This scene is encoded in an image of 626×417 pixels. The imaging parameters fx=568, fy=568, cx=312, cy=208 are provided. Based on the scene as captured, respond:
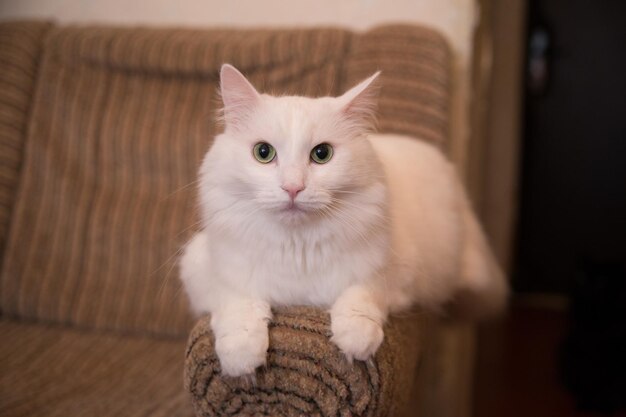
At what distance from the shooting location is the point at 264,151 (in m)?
0.98

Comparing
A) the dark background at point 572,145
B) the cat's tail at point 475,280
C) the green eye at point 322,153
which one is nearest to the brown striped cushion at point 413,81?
the cat's tail at point 475,280

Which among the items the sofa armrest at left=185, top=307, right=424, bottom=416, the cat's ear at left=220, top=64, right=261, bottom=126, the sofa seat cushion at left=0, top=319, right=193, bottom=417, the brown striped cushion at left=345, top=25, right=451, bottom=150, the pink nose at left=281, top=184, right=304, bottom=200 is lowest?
the sofa seat cushion at left=0, top=319, right=193, bottom=417

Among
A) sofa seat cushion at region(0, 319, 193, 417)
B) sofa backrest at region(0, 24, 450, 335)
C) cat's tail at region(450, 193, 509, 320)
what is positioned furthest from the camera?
sofa backrest at region(0, 24, 450, 335)

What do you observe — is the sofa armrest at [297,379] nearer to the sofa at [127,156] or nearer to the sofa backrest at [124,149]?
the sofa at [127,156]

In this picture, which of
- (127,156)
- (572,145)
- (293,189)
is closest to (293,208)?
(293,189)

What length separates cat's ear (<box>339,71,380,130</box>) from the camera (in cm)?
103

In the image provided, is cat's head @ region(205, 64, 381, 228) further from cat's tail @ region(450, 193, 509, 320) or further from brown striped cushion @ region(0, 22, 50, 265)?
brown striped cushion @ region(0, 22, 50, 265)

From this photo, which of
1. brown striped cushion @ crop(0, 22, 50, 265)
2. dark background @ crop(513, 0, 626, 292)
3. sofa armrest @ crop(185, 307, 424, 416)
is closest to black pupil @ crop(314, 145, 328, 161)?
sofa armrest @ crop(185, 307, 424, 416)

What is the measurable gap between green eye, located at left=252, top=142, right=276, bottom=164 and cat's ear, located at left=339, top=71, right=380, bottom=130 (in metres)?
0.15

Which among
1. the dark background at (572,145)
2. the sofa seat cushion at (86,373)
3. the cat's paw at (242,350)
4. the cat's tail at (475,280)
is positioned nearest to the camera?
the cat's paw at (242,350)

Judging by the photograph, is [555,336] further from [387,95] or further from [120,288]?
[120,288]

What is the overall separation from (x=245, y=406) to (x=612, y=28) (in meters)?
3.19

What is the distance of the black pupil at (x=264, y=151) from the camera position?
98cm

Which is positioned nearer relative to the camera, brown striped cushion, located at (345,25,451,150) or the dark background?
brown striped cushion, located at (345,25,451,150)
